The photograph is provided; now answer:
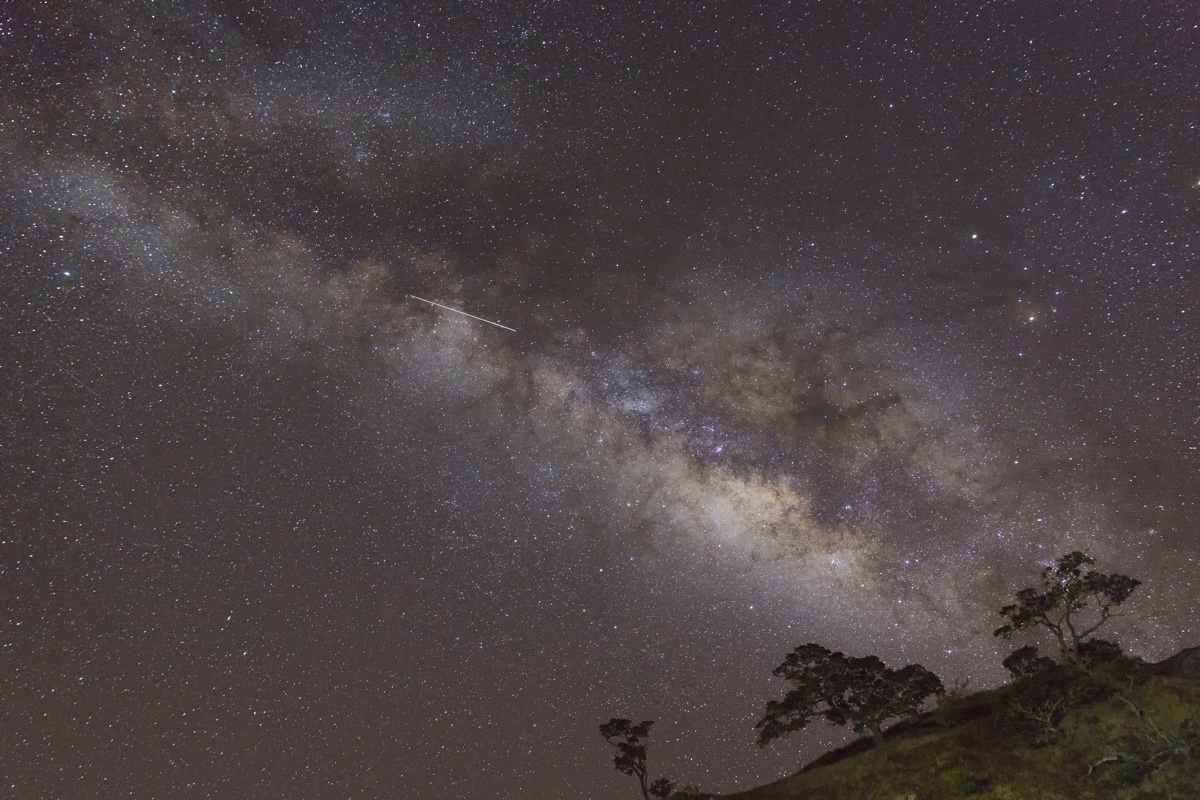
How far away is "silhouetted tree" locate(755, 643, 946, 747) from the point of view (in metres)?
44.2

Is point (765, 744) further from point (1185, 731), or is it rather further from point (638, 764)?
point (1185, 731)

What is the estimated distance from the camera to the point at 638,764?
5419cm

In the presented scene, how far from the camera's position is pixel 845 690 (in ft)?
151

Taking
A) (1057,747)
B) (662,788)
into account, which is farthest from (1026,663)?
(662,788)

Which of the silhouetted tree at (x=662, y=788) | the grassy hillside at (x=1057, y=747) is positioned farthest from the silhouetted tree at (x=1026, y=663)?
the silhouetted tree at (x=662, y=788)

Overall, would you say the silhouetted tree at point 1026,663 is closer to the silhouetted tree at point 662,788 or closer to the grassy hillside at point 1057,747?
the grassy hillside at point 1057,747

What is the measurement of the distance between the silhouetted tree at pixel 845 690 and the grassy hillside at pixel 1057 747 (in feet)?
6.52

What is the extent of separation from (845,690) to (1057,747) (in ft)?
43.2

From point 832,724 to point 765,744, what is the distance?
4.56 meters

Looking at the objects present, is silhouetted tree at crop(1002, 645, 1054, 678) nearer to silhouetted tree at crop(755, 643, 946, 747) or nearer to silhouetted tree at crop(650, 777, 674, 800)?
silhouetted tree at crop(755, 643, 946, 747)

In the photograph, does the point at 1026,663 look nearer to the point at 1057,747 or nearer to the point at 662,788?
the point at 1057,747

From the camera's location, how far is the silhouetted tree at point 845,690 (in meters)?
44.2

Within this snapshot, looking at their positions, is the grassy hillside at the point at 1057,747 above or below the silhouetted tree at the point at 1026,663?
below

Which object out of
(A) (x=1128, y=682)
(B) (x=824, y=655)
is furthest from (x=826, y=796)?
→ (A) (x=1128, y=682)
